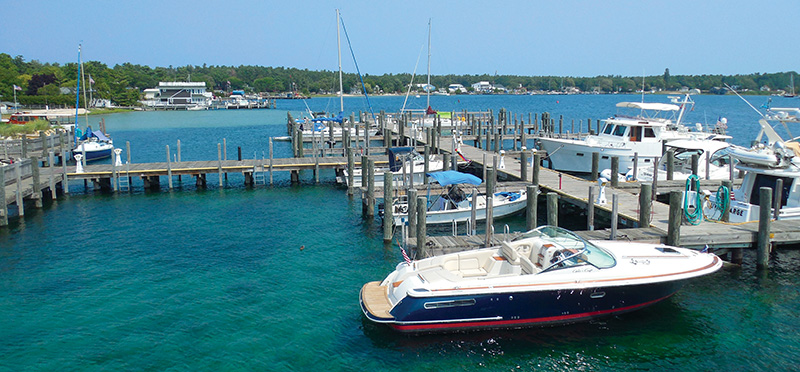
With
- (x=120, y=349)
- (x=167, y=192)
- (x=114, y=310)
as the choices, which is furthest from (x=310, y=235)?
(x=167, y=192)

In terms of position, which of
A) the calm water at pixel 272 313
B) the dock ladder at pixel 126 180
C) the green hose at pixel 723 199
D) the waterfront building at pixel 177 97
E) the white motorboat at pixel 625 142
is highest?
the waterfront building at pixel 177 97

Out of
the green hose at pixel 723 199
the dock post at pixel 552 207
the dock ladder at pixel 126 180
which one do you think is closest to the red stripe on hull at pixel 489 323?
the dock post at pixel 552 207

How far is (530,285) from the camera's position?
13.7 meters

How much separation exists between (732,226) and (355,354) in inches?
490

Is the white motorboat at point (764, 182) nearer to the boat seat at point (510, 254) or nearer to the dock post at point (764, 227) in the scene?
the dock post at point (764, 227)

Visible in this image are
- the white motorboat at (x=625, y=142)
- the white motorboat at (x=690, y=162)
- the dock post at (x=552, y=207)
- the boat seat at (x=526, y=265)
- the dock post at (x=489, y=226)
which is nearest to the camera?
the boat seat at (x=526, y=265)

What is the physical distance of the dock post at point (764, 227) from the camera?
56.4ft

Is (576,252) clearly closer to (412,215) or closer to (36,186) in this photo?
(412,215)

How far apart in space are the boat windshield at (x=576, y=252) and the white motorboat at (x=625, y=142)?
18373mm

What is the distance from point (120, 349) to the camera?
14070 millimetres

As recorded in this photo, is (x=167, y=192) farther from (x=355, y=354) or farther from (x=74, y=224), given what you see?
(x=355, y=354)

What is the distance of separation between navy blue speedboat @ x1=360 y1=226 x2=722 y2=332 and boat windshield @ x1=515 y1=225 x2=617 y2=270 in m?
0.02

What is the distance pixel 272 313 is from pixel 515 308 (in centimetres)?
637

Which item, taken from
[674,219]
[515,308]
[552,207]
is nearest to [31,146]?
[552,207]
